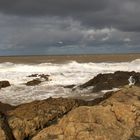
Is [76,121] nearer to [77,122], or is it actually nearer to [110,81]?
[77,122]

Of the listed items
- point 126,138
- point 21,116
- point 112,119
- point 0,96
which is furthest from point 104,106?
point 0,96

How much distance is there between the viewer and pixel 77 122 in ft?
28.6

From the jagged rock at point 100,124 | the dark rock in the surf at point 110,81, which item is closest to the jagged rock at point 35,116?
the jagged rock at point 100,124

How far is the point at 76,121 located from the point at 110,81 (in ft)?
49.3

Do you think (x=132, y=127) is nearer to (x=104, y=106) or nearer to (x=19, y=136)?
(x=104, y=106)

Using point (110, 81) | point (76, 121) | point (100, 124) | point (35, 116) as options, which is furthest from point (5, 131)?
point (110, 81)

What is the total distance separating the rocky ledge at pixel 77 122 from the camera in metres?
8.50

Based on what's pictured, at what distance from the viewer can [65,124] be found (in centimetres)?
879

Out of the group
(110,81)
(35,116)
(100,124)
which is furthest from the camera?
(110,81)

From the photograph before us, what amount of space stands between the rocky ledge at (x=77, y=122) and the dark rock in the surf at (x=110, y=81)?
12255 millimetres

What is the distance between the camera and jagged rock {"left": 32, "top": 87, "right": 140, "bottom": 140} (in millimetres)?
8414

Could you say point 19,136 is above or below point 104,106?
below

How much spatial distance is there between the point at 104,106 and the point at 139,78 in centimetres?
1558

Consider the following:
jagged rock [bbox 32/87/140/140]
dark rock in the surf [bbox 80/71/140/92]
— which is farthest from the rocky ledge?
dark rock in the surf [bbox 80/71/140/92]
